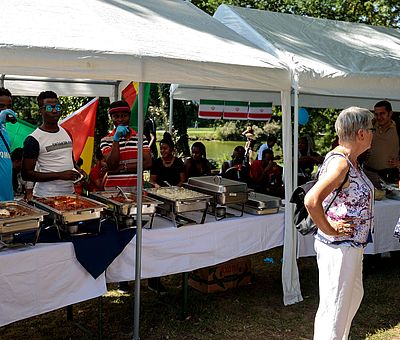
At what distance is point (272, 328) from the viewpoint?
3.49 m

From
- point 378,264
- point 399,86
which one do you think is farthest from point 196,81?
point 378,264

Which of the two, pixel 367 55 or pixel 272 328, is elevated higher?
pixel 367 55

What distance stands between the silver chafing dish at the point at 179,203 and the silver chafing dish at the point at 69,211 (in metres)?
0.53

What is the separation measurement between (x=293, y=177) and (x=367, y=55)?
1.66 meters

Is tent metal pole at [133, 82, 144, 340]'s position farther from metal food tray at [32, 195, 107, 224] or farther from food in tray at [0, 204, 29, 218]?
food in tray at [0, 204, 29, 218]

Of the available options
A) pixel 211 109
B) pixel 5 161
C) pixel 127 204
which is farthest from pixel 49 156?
pixel 211 109

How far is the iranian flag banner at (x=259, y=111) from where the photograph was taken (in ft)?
27.2

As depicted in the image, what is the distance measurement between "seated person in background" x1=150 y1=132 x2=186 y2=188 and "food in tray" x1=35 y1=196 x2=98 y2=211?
1.32 metres

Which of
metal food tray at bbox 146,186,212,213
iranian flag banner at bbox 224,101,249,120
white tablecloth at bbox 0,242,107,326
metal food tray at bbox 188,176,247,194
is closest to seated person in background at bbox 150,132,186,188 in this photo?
metal food tray at bbox 188,176,247,194

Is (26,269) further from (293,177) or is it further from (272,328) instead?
(293,177)

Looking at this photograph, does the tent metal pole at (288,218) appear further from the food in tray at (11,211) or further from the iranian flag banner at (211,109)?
the iranian flag banner at (211,109)

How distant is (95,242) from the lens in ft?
9.16

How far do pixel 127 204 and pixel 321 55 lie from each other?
2415 mm

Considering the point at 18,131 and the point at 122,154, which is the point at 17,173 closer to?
the point at 18,131
